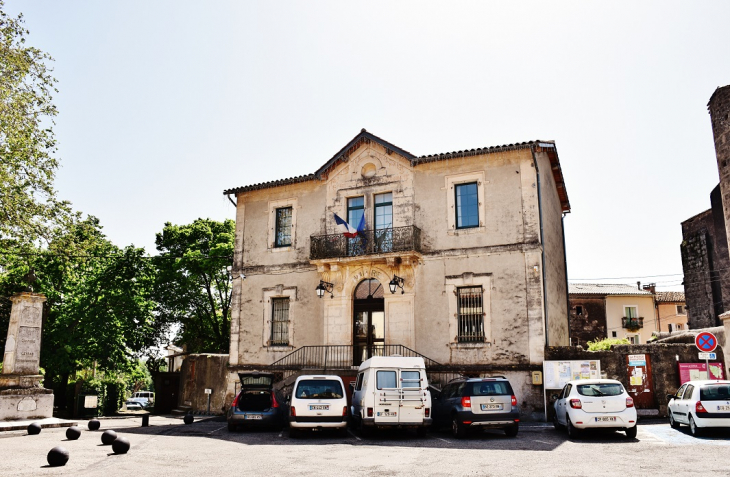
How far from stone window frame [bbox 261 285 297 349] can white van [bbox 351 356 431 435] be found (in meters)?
8.33

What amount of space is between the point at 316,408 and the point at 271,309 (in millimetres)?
9403

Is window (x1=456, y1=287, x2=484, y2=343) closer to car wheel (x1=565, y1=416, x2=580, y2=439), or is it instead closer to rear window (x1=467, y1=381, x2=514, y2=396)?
rear window (x1=467, y1=381, x2=514, y2=396)

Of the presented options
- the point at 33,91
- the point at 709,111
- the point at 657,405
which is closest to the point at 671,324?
the point at 709,111

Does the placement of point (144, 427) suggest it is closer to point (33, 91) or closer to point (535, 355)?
point (33, 91)

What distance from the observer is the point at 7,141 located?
1766 centimetres

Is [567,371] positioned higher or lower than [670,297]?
lower

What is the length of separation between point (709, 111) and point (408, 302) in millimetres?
16134

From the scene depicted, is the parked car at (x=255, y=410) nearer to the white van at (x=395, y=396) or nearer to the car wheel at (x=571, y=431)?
the white van at (x=395, y=396)

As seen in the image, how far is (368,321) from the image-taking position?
22172 millimetres

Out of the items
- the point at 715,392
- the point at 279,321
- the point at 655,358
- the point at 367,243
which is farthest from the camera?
the point at 279,321

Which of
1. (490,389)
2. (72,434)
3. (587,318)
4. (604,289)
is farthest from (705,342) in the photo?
(604,289)

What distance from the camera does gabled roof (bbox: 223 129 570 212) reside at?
2058cm

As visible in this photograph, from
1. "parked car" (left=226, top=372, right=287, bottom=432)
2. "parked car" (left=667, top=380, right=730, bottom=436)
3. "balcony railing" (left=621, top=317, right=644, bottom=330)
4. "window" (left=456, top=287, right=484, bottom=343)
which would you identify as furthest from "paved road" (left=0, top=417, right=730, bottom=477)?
"balcony railing" (left=621, top=317, right=644, bottom=330)

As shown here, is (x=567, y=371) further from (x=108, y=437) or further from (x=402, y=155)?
(x=108, y=437)
